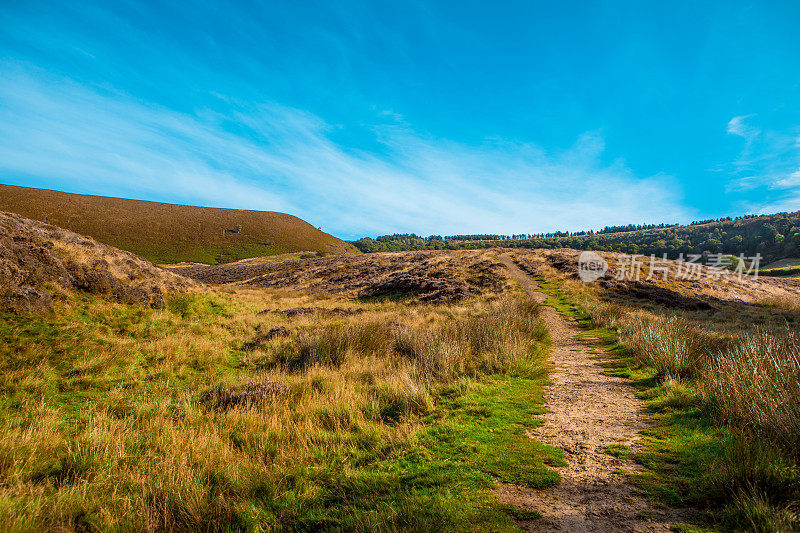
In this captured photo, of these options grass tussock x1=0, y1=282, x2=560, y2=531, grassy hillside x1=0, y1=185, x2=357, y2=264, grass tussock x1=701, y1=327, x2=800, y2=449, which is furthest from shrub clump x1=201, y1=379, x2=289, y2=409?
grassy hillside x1=0, y1=185, x2=357, y2=264

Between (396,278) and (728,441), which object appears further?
(396,278)

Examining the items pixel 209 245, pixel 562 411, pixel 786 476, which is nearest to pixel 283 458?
pixel 562 411

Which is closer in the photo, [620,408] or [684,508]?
[684,508]

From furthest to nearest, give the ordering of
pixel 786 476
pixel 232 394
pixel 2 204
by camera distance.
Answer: pixel 2 204 < pixel 232 394 < pixel 786 476

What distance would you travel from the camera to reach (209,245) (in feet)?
290

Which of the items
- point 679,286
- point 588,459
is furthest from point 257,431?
point 679,286

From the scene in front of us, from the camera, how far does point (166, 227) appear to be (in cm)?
9075

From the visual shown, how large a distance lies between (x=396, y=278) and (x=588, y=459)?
27847 mm

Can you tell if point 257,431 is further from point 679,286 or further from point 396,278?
point 679,286

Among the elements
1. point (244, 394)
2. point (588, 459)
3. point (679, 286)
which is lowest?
point (244, 394)

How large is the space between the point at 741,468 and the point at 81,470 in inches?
284

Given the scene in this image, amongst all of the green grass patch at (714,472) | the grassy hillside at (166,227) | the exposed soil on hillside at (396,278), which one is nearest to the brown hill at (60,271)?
the green grass patch at (714,472)

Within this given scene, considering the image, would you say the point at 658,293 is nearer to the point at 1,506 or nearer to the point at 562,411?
the point at 562,411

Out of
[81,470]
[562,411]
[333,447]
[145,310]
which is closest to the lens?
[81,470]
